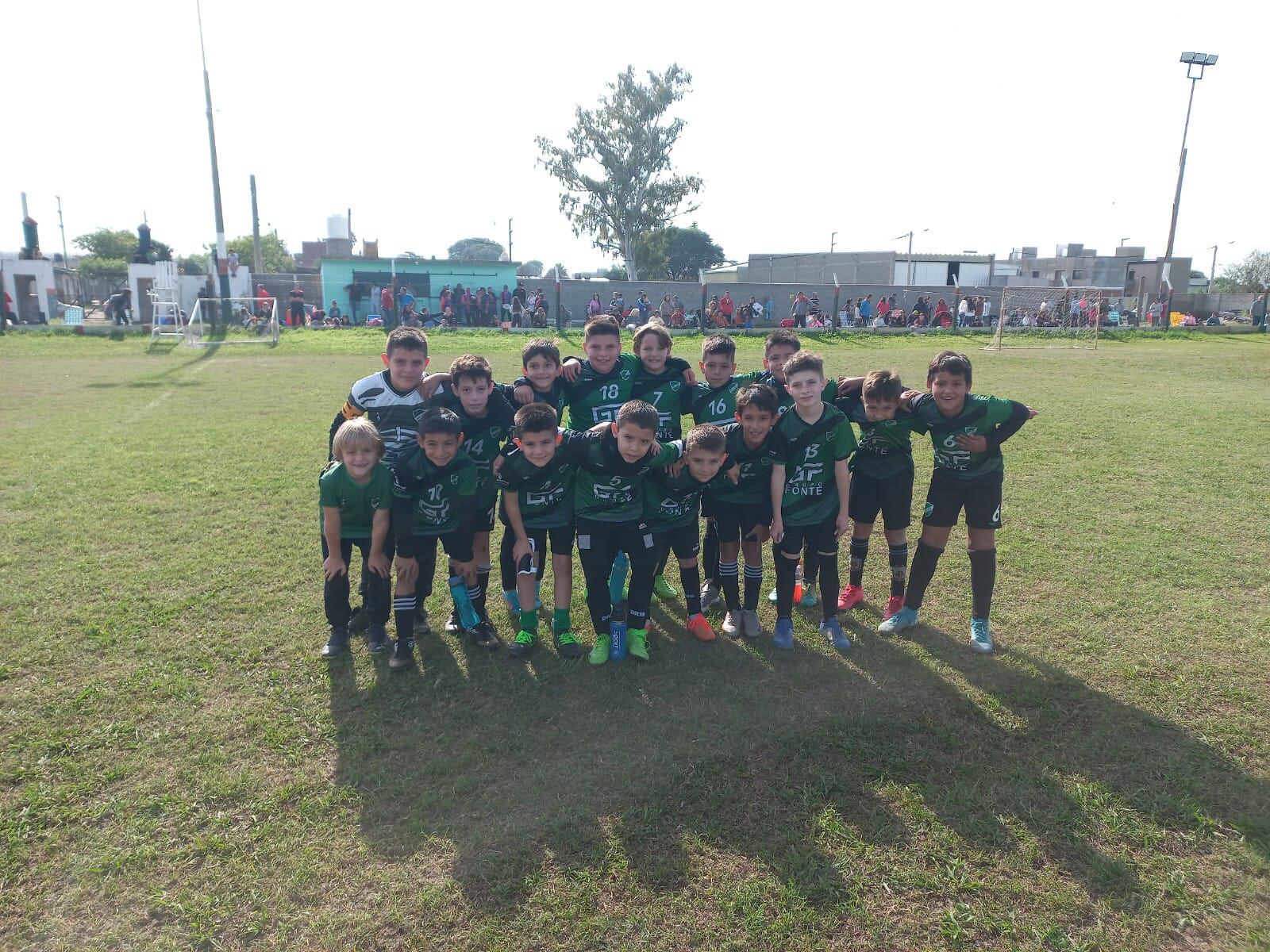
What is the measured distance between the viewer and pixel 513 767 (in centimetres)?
350

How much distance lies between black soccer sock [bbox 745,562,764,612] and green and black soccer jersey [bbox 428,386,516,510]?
5.32 ft

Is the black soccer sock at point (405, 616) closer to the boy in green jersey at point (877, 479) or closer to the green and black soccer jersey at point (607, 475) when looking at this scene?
the green and black soccer jersey at point (607, 475)

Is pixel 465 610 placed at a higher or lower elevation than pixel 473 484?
lower

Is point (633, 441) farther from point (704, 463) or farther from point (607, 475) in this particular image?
point (704, 463)

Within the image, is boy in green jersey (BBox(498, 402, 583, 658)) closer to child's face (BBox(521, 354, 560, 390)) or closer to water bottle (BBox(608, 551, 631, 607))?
water bottle (BBox(608, 551, 631, 607))

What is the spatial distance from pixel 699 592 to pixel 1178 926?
276 cm

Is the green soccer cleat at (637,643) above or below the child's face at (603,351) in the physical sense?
below

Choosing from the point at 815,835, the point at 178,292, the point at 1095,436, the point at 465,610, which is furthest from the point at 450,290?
the point at 815,835

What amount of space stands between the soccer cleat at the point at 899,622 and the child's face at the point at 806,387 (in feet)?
4.74

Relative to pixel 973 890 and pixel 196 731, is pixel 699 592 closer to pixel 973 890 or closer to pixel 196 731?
pixel 973 890

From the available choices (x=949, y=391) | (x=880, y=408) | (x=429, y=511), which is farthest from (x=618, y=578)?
(x=949, y=391)

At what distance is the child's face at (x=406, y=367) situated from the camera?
4766 mm

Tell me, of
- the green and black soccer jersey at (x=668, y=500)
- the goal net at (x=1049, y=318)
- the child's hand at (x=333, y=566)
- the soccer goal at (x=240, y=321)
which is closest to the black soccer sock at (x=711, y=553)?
the green and black soccer jersey at (x=668, y=500)

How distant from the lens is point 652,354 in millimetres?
5164
